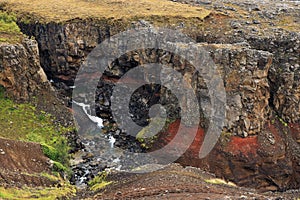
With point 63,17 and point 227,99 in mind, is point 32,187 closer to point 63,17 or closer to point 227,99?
point 227,99

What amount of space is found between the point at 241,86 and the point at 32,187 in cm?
2101

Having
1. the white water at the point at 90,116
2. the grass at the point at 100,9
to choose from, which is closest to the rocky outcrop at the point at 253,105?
the white water at the point at 90,116

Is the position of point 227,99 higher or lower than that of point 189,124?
higher

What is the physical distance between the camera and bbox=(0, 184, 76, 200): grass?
24508 millimetres

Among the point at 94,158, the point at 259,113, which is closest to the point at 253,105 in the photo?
the point at 259,113

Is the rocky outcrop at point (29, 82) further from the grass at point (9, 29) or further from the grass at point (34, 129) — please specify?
the grass at point (9, 29)

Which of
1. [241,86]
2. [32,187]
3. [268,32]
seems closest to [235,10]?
[268,32]

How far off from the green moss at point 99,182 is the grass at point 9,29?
18177 millimetres

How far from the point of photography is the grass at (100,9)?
174 feet

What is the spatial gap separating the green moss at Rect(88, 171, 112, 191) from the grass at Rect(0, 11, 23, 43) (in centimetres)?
A: 1818

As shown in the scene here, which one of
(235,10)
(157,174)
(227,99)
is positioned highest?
(235,10)

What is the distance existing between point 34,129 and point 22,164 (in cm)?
919

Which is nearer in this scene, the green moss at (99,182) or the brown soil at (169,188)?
the brown soil at (169,188)

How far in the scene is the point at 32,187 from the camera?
2769 cm
